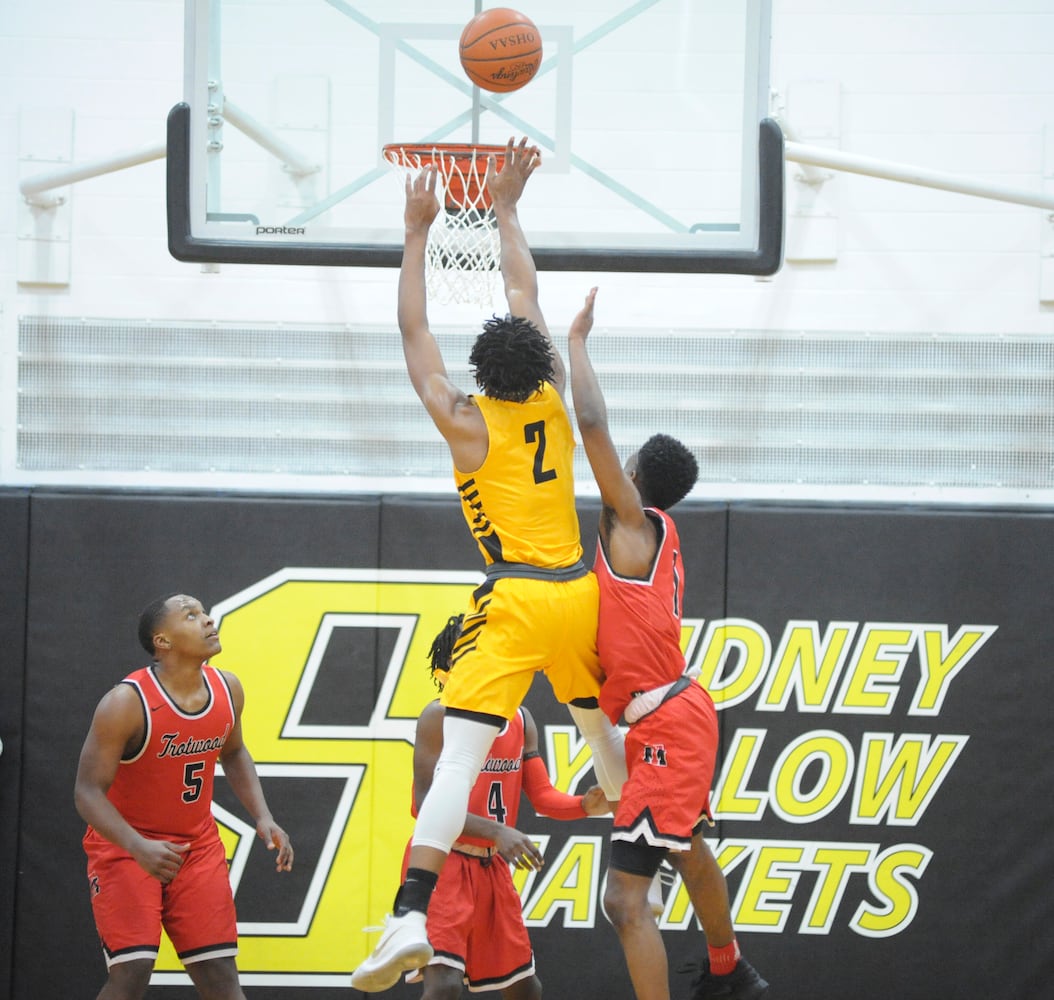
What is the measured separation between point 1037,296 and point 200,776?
511 centimetres

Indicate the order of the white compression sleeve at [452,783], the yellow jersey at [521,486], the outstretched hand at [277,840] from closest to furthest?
the white compression sleeve at [452,783] → the yellow jersey at [521,486] → the outstretched hand at [277,840]

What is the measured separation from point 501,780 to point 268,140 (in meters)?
2.71

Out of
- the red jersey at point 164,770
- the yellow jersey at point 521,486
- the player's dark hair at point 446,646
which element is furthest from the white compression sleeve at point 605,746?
the red jersey at point 164,770

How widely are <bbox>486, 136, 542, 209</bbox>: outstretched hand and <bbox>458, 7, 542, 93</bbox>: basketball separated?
0.90 ft

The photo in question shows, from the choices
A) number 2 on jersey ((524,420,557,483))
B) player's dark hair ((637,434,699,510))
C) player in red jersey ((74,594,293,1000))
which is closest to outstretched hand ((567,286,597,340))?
number 2 on jersey ((524,420,557,483))

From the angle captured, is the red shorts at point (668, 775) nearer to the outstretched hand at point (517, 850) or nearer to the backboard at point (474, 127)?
the outstretched hand at point (517, 850)

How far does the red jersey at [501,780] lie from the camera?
5004mm

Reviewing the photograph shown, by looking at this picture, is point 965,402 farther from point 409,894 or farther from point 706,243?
point 409,894

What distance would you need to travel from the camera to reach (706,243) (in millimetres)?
5203

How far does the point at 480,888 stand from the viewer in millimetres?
4824

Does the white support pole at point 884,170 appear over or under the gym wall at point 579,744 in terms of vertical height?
over

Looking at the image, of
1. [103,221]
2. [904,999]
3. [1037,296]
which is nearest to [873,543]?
[1037,296]

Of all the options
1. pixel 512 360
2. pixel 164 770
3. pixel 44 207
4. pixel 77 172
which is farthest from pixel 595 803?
pixel 44 207

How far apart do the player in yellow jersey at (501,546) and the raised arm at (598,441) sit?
69 mm
